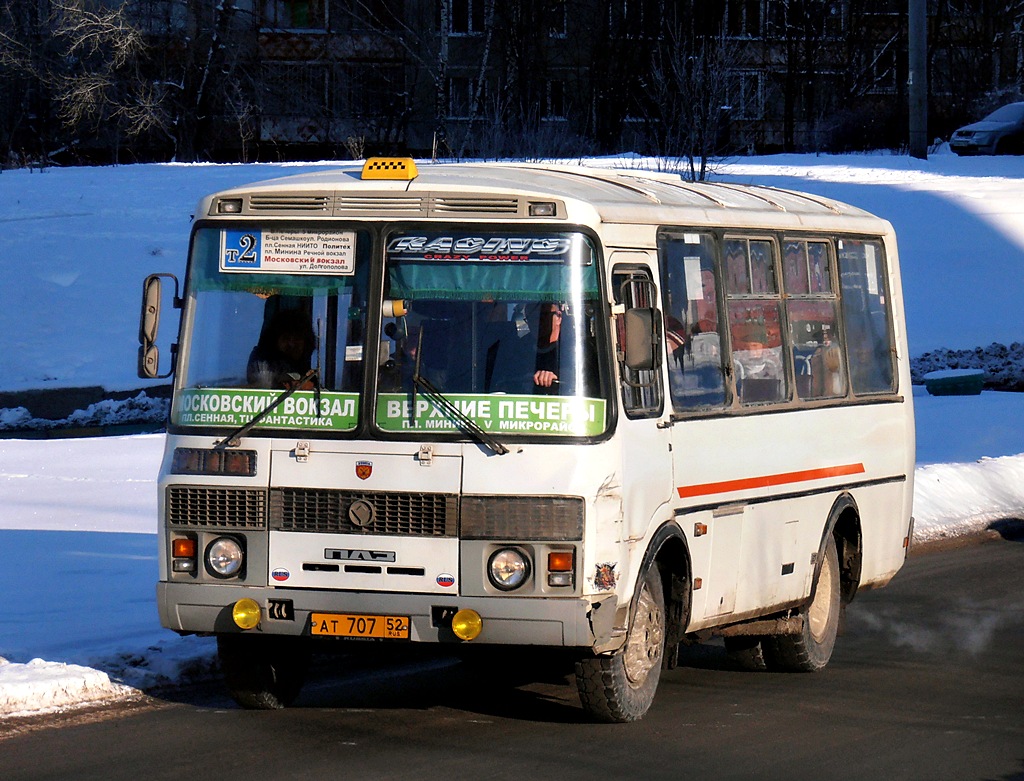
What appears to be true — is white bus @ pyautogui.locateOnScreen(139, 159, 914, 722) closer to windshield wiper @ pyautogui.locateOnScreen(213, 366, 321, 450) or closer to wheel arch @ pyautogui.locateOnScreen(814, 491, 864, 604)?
windshield wiper @ pyautogui.locateOnScreen(213, 366, 321, 450)

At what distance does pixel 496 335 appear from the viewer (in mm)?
7957

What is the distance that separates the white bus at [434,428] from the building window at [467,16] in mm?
55293

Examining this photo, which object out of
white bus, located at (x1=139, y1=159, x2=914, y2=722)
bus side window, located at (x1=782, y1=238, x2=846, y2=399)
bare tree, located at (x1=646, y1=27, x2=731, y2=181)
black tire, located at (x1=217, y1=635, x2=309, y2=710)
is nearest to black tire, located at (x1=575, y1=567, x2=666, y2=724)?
white bus, located at (x1=139, y1=159, x2=914, y2=722)

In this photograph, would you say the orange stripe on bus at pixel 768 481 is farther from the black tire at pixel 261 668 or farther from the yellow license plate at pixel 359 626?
the black tire at pixel 261 668

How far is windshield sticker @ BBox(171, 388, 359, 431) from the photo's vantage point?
26.4 ft

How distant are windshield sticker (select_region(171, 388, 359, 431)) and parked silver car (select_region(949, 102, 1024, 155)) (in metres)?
44.6

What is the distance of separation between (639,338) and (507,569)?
1157 millimetres

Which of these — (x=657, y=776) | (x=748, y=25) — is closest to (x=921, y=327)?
(x=657, y=776)

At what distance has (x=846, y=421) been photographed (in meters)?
10.6

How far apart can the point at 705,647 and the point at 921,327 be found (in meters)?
23.3

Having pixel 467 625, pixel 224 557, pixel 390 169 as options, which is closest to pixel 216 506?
pixel 224 557

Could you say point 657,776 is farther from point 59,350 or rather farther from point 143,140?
point 143,140

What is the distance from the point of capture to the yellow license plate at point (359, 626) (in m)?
7.82

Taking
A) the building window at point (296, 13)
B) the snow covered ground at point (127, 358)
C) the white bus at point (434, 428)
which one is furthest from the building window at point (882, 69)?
the white bus at point (434, 428)
